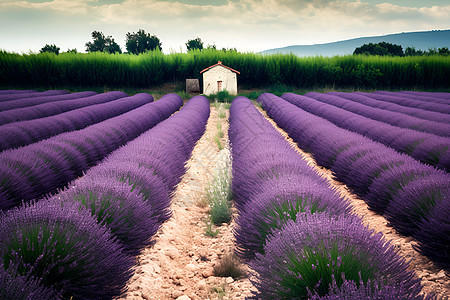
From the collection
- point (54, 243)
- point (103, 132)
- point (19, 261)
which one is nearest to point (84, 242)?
point (54, 243)

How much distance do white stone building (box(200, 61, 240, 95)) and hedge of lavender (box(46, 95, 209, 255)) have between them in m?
14.3

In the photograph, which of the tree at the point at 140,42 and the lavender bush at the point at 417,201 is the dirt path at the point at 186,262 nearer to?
the lavender bush at the point at 417,201

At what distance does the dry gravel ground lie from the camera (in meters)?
2.32

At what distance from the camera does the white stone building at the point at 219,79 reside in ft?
61.3

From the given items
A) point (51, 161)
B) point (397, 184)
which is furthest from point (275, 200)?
point (51, 161)

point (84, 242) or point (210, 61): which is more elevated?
point (210, 61)

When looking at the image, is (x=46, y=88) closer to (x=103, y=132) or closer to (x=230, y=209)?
(x=103, y=132)

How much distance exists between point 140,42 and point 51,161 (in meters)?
54.0

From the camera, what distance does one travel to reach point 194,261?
9.40 feet

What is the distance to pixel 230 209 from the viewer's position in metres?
3.87

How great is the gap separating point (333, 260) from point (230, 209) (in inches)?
91.9

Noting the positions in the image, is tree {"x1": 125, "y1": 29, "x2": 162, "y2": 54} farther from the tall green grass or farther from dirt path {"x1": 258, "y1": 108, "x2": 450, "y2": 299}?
dirt path {"x1": 258, "y1": 108, "x2": 450, "y2": 299}

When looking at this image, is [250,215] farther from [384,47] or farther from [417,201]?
[384,47]

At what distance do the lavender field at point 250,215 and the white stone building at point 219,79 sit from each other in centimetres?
1275
